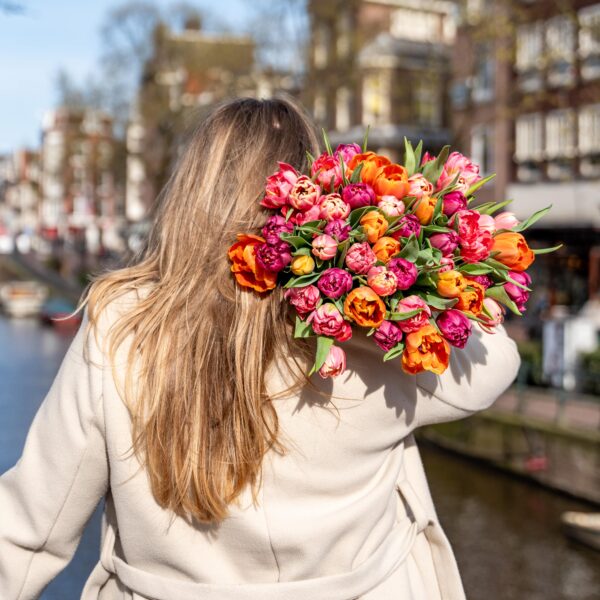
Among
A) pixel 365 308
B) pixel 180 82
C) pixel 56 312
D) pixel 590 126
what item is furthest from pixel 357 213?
pixel 180 82

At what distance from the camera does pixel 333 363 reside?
4.72 feet

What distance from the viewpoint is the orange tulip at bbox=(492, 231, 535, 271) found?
157 cm

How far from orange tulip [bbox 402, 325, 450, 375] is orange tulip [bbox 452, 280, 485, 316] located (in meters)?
0.07

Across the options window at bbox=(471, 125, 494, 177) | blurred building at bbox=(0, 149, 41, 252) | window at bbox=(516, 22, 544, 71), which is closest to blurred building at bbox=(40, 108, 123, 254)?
window at bbox=(471, 125, 494, 177)

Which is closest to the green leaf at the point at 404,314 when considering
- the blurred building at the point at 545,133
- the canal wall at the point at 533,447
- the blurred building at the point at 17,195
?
the canal wall at the point at 533,447

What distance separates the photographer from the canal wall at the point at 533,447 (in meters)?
10.2

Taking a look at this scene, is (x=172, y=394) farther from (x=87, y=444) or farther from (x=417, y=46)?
(x=417, y=46)

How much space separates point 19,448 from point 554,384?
361 inches

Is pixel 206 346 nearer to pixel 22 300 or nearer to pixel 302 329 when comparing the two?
pixel 302 329

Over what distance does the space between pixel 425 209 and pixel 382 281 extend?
169 millimetres

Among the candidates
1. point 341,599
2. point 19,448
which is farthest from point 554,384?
point 341,599

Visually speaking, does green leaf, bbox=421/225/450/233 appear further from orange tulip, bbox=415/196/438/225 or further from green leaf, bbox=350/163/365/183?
green leaf, bbox=350/163/365/183

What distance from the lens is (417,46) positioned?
1235 inches

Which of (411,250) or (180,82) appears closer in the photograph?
(411,250)
